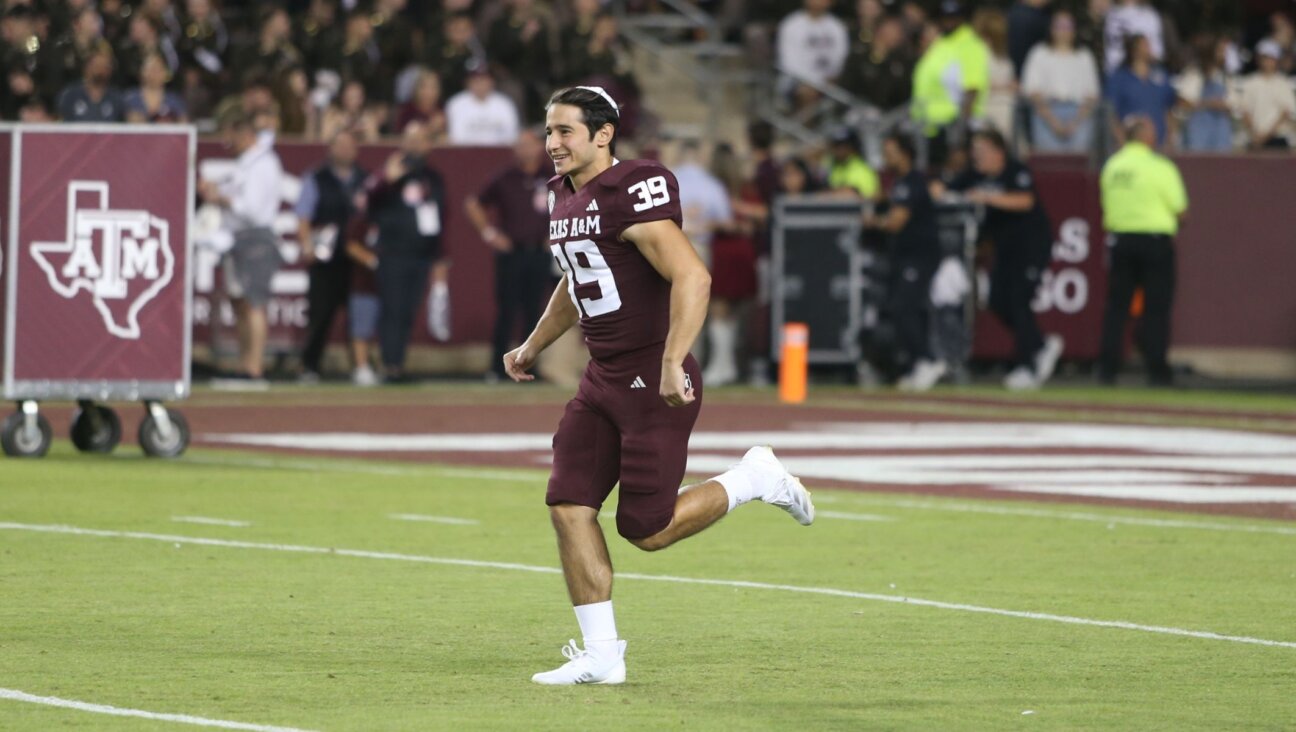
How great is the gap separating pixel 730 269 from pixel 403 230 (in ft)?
10.5

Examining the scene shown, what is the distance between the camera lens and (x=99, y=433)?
1634 centimetres

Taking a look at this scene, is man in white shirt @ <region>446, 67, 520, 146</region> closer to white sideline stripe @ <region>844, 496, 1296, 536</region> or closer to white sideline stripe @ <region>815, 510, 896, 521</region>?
white sideline stripe @ <region>844, 496, 1296, 536</region>

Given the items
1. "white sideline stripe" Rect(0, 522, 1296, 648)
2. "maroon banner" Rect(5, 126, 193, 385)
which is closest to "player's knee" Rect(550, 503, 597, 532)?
"white sideline stripe" Rect(0, 522, 1296, 648)

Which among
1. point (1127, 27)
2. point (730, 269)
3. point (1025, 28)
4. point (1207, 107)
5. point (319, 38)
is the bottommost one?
point (730, 269)

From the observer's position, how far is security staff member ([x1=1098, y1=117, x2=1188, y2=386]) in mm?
23609

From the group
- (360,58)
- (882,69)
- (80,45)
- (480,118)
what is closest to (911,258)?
(882,69)

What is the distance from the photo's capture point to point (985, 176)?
2369 cm

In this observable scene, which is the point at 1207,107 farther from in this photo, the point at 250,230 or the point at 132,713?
the point at 132,713

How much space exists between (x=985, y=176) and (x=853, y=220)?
132 cm

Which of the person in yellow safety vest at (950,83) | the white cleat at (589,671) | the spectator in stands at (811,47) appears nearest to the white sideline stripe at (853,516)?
the white cleat at (589,671)

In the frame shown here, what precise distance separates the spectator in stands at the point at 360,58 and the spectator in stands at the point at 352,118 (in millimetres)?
615

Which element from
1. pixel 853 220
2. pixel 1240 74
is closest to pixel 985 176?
pixel 853 220

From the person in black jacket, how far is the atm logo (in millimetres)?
7314

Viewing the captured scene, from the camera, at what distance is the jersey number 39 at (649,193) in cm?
812
